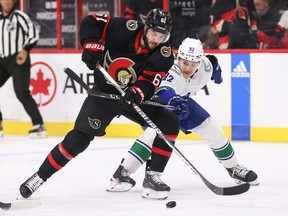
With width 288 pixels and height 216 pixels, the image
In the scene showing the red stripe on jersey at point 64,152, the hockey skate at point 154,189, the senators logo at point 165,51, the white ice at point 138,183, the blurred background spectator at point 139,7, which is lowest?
the white ice at point 138,183

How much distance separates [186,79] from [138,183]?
27.2 inches

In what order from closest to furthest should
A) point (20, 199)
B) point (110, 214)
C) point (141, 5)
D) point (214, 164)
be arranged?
point (110, 214), point (20, 199), point (214, 164), point (141, 5)

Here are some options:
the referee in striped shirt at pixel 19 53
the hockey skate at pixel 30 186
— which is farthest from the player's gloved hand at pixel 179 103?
the referee in striped shirt at pixel 19 53

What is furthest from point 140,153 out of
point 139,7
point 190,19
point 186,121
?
point 139,7

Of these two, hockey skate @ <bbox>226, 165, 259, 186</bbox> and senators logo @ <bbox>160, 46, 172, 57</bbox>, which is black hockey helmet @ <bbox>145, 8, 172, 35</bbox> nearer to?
senators logo @ <bbox>160, 46, 172, 57</bbox>

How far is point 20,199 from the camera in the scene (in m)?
4.68

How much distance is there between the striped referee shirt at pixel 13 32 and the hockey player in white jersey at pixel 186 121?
10.0 ft

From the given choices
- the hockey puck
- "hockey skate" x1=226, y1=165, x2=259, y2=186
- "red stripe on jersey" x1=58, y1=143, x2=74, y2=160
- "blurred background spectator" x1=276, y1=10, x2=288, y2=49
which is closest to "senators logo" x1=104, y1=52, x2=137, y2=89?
"red stripe on jersey" x1=58, y1=143, x2=74, y2=160

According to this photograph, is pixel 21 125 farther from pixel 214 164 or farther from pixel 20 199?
pixel 20 199

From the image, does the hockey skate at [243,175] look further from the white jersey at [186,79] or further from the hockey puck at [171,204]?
the hockey puck at [171,204]

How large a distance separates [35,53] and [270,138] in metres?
2.26

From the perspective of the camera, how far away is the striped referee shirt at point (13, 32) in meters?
7.84

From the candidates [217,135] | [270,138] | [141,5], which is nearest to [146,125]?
[217,135]

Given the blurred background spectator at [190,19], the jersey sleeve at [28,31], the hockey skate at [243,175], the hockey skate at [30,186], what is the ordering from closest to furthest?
the hockey skate at [30,186], the hockey skate at [243,175], the blurred background spectator at [190,19], the jersey sleeve at [28,31]
